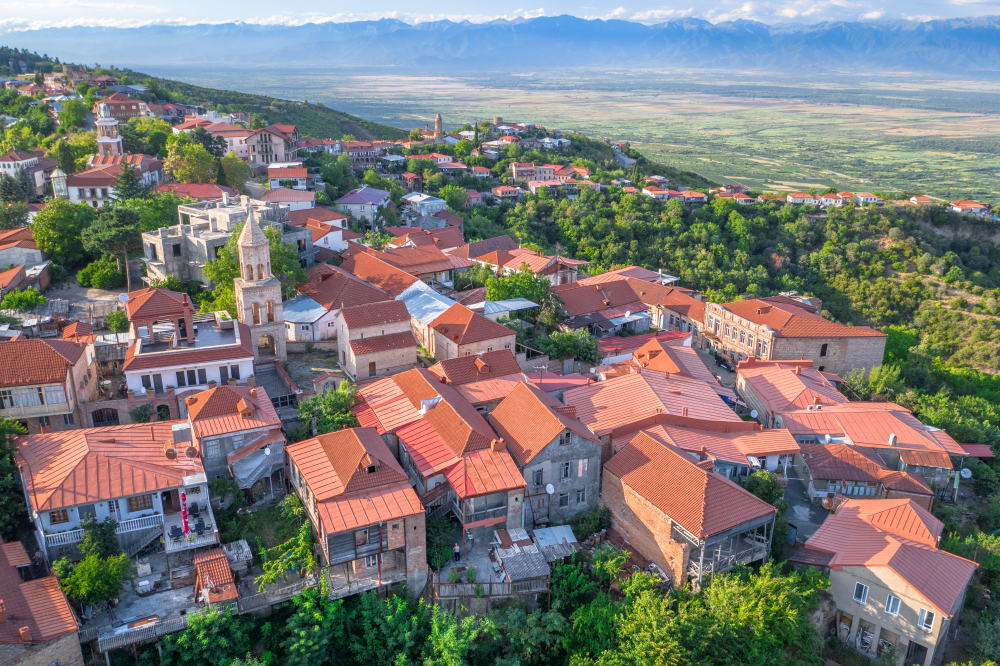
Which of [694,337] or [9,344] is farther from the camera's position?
[694,337]

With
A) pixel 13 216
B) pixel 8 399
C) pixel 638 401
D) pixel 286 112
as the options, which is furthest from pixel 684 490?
pixel 286 112

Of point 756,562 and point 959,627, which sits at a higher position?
point 756,562

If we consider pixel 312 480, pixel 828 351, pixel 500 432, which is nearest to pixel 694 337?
pixel 828 351

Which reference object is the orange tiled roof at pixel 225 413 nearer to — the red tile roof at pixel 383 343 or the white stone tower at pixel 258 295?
the white stone tower at pixel 258 295

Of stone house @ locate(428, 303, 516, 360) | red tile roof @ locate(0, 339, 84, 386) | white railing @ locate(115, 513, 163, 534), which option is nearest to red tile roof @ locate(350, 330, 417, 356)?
stone house @ locate(428, 303, 516, 360)

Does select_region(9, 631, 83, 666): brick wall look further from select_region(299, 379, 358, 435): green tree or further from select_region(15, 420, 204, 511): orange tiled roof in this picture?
Result: select_region(299, 379, 358, 435): green tree

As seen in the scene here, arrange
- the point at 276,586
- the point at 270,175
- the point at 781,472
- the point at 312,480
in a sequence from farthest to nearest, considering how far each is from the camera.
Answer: the point at 270,175 < the point at 781,472 < the point at 312,480 < the point at 276,586

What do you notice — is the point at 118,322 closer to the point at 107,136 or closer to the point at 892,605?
the point at 892,605

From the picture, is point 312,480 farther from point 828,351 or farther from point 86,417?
point 828,351
